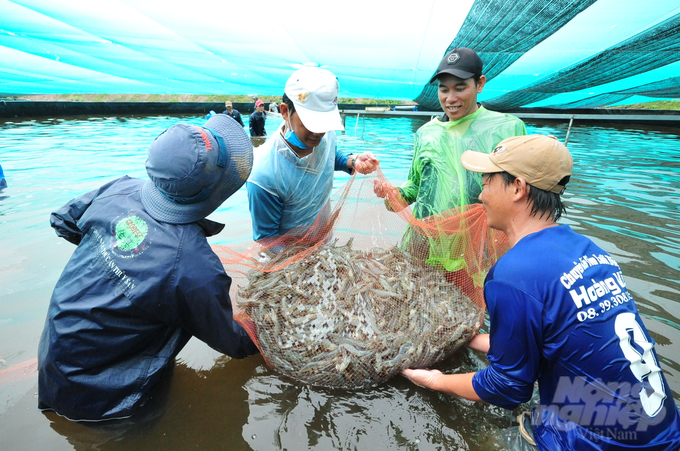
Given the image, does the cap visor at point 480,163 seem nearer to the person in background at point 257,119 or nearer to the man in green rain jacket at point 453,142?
the man in green rain jacket at point 453,142

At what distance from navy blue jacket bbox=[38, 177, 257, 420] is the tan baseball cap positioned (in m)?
1.56

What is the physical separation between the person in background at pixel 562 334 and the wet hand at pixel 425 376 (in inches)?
17.1

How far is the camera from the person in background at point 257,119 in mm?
13531

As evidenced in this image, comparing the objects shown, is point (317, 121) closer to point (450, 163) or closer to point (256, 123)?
point (450, 163)

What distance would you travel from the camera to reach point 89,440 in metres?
2.17

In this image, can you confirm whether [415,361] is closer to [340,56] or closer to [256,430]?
[256,430]

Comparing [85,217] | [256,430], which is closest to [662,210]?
[256,430]

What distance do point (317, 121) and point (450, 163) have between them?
1.20 metres

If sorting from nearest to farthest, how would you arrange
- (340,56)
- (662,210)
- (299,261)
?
(299,261), (662,210), (340,56)

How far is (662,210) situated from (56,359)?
8.40 meters

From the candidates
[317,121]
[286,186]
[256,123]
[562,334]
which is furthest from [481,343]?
[256,123]

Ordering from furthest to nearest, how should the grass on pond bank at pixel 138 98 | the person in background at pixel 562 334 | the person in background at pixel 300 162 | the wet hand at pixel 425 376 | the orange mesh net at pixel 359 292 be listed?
the grass on pond bank at pixel 138 98 → the person in background at pixel 300 162 → the orange mesh net at pixel 359 292 → the wet hand at pixel 425 376 → the person in background at pixel 562 334

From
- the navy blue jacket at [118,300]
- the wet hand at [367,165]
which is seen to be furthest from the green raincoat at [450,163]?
the navy blue jacket at [118,300]

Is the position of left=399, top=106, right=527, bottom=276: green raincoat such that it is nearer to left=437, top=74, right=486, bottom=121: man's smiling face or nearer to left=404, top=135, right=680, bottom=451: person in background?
left=437, top=74, right=486, bottom=121: man's smiling face
